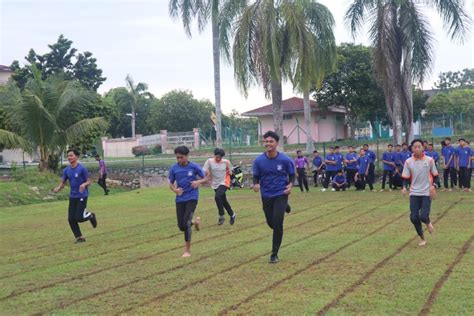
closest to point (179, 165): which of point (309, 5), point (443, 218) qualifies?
point (443, 218)

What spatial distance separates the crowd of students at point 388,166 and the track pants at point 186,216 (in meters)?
12.7

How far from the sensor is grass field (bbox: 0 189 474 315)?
23.0 feet

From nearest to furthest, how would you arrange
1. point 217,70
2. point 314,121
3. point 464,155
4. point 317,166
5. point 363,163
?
point 464,155
point 363,163
point 317,166
point 217,70
point 314,121

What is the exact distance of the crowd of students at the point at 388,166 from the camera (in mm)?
21859

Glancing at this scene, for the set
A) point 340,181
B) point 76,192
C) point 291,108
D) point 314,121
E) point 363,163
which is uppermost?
point 291,108

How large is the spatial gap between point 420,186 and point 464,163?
11.7 meters

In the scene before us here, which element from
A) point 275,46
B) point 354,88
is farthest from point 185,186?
point 354,88

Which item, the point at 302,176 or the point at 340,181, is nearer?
the point at 340,181

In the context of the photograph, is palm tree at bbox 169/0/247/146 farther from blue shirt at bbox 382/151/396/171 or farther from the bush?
the bush

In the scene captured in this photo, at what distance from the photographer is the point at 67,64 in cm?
5791

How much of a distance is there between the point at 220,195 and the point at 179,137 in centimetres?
3990

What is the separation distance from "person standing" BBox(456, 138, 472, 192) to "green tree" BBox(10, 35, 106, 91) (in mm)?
39897

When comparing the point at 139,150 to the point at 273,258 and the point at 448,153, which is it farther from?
the point at 273,258

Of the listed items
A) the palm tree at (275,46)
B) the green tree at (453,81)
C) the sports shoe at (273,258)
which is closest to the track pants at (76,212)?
the sports shoe at (273,258)
